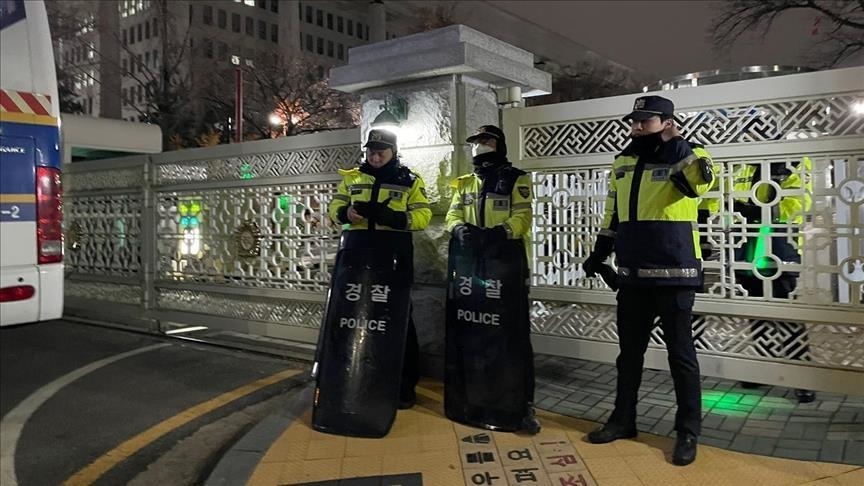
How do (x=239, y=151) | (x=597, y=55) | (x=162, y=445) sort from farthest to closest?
(x=597, y=55), (x=239, y=151), (x=162, y=445)

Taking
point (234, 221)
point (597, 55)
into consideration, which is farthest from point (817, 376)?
point (597, 55)

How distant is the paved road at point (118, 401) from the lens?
14.6 ft

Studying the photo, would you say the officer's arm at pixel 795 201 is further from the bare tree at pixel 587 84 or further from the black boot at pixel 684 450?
the bare tree at pixel 587 84

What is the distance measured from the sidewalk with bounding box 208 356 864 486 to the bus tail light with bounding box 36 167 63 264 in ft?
6.53

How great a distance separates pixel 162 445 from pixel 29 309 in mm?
1321

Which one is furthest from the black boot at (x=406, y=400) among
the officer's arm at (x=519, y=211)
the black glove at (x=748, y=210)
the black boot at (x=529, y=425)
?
the black glove at (x=748, y=210)

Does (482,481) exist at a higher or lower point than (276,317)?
lower

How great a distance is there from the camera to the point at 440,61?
5250 mm

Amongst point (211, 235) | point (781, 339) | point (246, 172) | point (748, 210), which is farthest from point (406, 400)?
point (211, 235)

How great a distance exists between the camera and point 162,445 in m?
4.72

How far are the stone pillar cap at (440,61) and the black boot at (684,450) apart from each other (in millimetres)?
3048

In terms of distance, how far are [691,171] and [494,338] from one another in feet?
5.21

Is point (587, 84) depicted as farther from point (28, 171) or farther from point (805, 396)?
point (28, 171)

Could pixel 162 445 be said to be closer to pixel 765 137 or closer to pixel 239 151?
pixel 239 151
